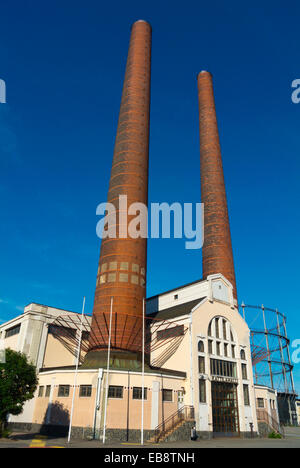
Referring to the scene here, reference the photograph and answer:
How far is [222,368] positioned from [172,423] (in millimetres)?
8643

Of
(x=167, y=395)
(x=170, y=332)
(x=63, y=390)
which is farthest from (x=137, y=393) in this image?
(x=170, y=332)

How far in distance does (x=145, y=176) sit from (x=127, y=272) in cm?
1228

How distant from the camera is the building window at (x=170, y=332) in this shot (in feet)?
114

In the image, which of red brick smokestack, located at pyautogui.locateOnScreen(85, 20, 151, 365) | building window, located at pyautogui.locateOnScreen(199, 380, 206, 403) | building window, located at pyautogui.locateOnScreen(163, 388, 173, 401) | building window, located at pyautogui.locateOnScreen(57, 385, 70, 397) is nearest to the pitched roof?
red brick smokestack, located at pyautogui.locateOnScreen(85, 20, 151, 365)

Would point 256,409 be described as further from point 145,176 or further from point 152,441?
point 145,176

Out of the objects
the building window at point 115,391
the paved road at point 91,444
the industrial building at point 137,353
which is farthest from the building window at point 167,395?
the building window at point 115,391

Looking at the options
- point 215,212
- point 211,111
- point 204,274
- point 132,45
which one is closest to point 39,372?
point 204,274

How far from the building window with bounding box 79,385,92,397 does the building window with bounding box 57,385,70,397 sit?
1.68m

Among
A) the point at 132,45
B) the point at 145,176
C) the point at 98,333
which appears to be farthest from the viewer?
the point at 132,45

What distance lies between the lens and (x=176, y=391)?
3084 centimetres

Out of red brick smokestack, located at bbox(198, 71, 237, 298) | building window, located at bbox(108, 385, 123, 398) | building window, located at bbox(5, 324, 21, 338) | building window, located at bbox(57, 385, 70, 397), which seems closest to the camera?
building window, located at bbox(108, 385, 123, 398)

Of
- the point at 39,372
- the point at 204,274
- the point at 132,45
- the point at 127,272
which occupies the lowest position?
the point at 39,372

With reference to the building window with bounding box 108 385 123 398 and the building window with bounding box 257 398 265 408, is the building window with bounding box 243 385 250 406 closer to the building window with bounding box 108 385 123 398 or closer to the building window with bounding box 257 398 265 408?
the building window with bounding box 257 398 265 408

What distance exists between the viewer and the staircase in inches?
1078
